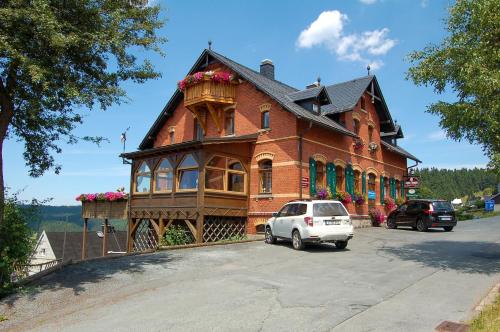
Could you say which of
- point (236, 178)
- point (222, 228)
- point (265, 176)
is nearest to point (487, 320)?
point (222, 228)

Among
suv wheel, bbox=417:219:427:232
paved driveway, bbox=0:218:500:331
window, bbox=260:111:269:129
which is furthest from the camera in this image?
suv wheel, bbox=417:219:427:232

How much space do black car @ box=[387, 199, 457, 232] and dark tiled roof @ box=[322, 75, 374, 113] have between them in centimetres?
639

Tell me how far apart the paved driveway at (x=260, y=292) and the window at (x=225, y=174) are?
6.90 meters

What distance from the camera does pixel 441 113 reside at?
497 inches

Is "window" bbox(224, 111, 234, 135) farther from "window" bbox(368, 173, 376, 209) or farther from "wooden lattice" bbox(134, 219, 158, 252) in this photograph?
"window" bbox(368, 173, 376, 209)

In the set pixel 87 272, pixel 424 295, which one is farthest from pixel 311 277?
pixel 87 272

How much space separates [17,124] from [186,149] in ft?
35.0

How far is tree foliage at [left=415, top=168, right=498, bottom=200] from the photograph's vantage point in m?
136

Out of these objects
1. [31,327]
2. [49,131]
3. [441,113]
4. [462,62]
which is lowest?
[31,327]

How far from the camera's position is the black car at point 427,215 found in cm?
2303

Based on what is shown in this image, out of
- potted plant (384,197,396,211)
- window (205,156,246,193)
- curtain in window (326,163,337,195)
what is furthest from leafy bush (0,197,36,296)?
potted plant (384,197,396,211)

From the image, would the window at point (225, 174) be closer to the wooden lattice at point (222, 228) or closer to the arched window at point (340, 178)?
the wooden lattice at point (222, 228)

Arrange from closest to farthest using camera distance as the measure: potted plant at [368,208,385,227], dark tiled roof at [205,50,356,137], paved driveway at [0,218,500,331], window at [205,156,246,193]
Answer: paved driveway at [0,218,500,331]
window at [205,156,246,193]
dark tiled roof at [205,50,356,137]
potted plant at [368,208,385,227]

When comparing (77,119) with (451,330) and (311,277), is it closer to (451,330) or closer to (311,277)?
(311,277)
